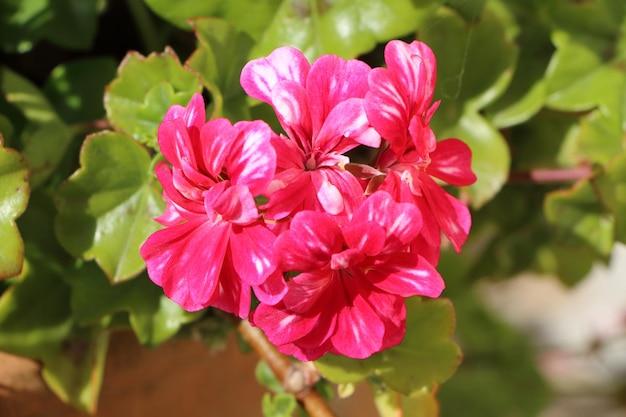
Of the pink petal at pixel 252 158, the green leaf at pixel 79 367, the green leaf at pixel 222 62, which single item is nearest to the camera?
the pink petal at pixel 252 158

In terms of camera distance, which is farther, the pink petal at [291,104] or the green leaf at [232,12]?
the green leaf at [232,12]

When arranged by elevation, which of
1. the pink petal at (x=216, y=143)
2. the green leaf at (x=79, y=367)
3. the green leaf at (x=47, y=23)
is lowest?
the green leaf at (x=79, y=367)

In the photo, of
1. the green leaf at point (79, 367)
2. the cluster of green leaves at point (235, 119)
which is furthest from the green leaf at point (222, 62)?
the green leaf at point (79, 367)

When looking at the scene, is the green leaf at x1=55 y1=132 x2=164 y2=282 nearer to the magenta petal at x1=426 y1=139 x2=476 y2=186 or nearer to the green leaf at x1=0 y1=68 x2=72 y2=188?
the green leaf at x1=0 y1=68 x2=72 y2=188

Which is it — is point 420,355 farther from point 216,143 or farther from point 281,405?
point 216,143

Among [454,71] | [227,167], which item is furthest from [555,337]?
[227,167]

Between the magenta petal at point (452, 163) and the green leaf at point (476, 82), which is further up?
the magenta petal at point (452, 163)

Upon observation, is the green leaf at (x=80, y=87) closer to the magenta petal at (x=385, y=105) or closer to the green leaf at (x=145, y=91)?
the green leaf at (x=145, y=91)
